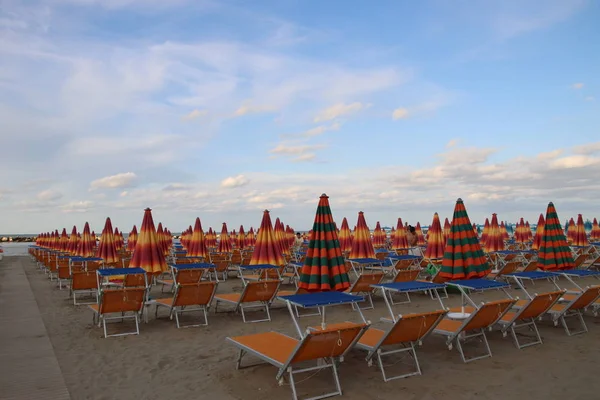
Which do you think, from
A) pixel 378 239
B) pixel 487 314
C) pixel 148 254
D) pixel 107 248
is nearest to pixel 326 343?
pixel 487 314

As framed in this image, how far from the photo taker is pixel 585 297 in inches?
242

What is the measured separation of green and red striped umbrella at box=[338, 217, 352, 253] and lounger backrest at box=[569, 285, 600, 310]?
956cm

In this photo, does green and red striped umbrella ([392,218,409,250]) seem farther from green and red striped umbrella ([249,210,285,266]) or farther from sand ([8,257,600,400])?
sand ([8,257,600,400])

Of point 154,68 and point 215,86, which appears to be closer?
point 154,68

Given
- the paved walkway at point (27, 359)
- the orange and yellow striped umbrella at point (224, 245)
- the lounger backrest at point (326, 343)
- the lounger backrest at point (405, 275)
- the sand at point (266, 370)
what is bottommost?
the sand at point (266, 370)

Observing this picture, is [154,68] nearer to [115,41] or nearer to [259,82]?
[115,41]

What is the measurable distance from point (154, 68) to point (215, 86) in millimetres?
2258

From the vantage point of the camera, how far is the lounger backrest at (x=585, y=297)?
236 inches

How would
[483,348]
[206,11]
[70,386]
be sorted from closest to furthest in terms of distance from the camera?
[70,386]
[483,348]
[206,11]

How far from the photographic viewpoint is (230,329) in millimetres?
6645

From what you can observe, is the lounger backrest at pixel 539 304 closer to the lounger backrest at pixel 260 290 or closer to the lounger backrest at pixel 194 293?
the lounger backrest at pixel 260 290

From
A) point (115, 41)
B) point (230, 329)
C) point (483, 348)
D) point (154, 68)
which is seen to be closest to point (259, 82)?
point (154, 68)

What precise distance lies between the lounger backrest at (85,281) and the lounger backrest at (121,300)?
2.62 m

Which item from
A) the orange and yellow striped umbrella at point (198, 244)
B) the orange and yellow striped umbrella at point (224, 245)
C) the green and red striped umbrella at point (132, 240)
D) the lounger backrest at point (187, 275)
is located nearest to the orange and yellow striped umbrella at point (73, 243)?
the green and red striped umbrella at point (132, 240)
